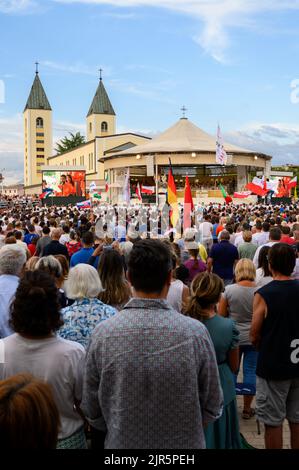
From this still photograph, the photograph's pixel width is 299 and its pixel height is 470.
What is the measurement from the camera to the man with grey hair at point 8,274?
4.88 meters

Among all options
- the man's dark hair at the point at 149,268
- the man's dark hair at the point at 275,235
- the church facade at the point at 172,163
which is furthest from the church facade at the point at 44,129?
the man's dark hair at the point at 149,268

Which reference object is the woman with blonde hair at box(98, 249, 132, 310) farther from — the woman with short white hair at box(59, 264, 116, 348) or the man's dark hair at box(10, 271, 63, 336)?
the man's dark hair at box(10, 271, 63, 336)

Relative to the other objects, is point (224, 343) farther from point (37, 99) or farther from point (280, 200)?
point (37, 99)

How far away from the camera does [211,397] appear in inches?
114

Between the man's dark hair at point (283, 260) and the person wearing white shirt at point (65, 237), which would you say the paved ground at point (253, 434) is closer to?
the man's dark hair at point (283, 260)

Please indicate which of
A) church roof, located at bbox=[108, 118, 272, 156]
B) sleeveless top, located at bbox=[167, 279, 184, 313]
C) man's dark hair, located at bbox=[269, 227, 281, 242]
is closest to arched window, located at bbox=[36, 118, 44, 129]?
church roof, located at bbox=[108, 118, 272, 156]

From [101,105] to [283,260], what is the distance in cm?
11680

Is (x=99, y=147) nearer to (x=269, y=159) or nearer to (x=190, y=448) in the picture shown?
(x=269, y=159)

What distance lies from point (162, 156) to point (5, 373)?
189 feet

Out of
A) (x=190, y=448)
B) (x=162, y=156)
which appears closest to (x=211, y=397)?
(x=190, y=448)

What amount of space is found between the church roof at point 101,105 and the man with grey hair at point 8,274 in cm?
11416

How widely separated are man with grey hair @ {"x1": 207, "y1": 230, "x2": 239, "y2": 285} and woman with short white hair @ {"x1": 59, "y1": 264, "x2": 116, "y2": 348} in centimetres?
527

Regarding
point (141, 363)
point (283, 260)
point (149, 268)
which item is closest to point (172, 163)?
point (283, 260)
